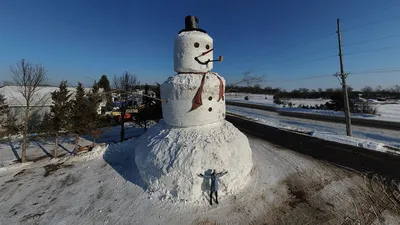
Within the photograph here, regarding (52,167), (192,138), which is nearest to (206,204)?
(192,138)

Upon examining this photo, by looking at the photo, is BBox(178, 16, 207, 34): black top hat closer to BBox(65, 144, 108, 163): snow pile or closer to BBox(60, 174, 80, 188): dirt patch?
BBox(60, 174, 80, 188): dirt patch

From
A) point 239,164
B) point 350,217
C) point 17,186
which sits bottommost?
point 350,217

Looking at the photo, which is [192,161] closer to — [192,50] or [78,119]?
[192,50]

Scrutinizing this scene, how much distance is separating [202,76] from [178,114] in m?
2.04

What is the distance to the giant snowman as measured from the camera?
288 inches

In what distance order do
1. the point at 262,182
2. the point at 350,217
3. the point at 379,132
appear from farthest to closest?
the point at 379,132
the point at 262,182
the point at 350,217

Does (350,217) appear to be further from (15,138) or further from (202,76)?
(15,138)

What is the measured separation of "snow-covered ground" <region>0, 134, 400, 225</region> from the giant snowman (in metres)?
0.61

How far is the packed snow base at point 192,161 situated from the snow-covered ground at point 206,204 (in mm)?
419

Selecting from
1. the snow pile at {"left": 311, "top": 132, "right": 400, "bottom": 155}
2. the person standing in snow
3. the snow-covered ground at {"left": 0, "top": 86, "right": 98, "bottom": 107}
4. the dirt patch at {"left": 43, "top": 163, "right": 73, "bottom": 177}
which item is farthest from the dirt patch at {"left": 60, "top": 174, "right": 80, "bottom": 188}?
the snow pile at {"left": 311, "top": 132, "right": 400, "bottom": 155}

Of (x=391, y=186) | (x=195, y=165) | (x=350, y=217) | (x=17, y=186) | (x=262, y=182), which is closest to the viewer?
(x=350, y=217)

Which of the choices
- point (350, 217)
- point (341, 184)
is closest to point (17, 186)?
point (350, 217)

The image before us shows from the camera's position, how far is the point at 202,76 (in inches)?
339

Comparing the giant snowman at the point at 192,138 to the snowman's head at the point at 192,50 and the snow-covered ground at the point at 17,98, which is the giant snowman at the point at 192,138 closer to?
the snowman's head at the point at 192,50
